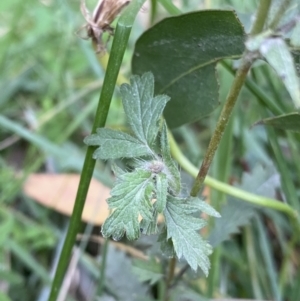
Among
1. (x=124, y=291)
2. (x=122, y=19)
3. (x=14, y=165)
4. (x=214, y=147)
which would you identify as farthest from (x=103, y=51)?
(x=14, y=165)

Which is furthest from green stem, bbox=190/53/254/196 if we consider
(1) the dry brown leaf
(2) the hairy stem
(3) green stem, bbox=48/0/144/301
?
(1) the dry brown leaf

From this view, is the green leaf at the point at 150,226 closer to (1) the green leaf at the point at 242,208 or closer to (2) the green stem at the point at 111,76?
(2) the green stem at the point at 111,76

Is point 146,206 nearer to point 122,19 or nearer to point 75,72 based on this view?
point 122,19

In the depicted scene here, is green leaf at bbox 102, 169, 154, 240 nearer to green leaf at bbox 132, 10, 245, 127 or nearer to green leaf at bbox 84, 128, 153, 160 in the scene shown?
green leaf at bbox 84, 128, 153, 160

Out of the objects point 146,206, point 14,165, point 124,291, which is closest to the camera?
point 146,206

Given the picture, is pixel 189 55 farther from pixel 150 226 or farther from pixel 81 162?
pixel 81 162

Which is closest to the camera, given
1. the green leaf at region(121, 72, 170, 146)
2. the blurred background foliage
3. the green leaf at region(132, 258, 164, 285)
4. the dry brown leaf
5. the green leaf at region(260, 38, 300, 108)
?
the green leaf at region(260, 38, 300, 108)
